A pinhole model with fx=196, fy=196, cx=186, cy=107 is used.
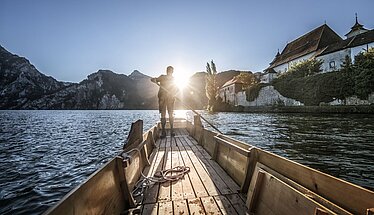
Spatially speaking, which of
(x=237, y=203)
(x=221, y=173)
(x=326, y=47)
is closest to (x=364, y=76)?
(x=326, y=47)

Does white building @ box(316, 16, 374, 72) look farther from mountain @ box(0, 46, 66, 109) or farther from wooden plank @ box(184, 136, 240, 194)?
mountain @ box(0, 46, 66, 109)

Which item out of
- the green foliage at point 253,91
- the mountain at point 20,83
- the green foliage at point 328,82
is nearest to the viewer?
the green foliage at point 328,82

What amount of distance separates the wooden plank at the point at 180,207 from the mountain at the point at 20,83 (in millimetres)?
164870

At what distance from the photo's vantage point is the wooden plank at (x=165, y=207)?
7.82 ft

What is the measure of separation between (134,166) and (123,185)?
2.57 ft

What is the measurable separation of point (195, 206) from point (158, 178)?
1.16 m

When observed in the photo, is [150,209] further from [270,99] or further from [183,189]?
[270,99]

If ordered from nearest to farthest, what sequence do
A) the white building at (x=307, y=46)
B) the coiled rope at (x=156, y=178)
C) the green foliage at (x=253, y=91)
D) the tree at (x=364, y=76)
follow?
the coiled rope at (x=156, y=178)
the tree at (x=364, y=76)
the white building at (x=307, y=46)
the green foliage at (x=253, y=91)

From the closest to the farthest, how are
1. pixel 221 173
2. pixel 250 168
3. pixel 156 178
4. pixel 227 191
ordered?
1. pixel 250 168
2. pixel 227 191
3. pixel 156 178
4. pixel 221 173

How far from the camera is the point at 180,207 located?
8.08 feet

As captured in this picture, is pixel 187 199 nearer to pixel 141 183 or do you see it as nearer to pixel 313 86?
pixel 141 183

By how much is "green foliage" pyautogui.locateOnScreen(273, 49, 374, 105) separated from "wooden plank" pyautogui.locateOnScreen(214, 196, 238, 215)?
34.2 m

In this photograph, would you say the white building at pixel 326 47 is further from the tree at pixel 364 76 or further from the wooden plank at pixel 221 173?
the wooden plank at pixel 221 173

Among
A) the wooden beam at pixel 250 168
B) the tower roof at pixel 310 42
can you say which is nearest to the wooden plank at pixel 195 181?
the wooden beam at pixel 250 168
